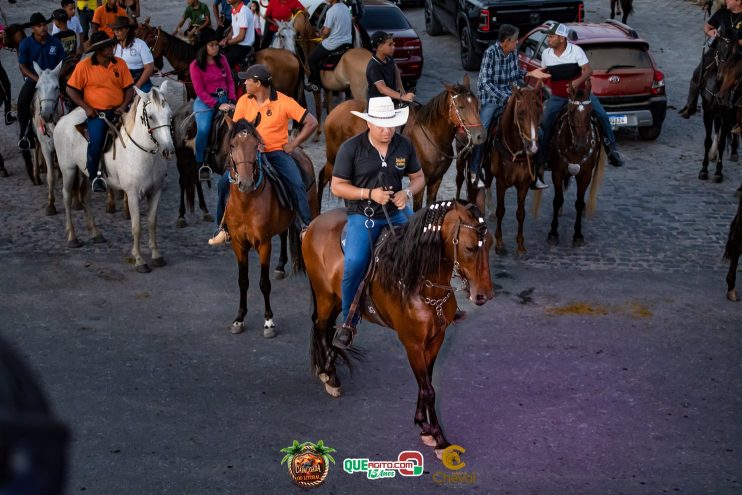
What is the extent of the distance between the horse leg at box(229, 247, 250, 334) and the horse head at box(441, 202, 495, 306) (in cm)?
374

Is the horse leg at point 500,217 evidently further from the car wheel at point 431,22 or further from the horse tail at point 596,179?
the car wheel at point 431,22

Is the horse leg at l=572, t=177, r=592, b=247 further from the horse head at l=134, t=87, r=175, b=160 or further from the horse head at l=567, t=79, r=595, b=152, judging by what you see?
the horse head at l=134, t=87, r=175, b=160

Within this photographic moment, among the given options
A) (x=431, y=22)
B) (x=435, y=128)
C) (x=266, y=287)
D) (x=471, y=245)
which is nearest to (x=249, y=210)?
(x=266, y=287)

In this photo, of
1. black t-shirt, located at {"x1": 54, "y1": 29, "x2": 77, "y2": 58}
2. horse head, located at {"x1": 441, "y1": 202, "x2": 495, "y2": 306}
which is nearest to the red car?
black t-shirt, located at {"x1": 54, "y1": 29, "x2": 77, "y2": 58}

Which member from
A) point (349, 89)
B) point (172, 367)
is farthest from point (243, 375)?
point (349, 89)

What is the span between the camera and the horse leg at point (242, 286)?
9.93 metres

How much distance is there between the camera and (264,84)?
10.1m

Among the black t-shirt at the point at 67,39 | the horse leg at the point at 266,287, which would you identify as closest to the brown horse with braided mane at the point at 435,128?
the horse leg at the point at 266,287

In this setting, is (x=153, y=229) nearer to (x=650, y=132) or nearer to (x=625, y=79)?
(x=625, y=79)

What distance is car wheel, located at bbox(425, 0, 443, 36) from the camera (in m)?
26.2

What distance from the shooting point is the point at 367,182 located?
7645 millimetres

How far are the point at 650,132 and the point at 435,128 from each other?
257 inches

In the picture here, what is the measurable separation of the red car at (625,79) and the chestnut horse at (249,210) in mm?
7983

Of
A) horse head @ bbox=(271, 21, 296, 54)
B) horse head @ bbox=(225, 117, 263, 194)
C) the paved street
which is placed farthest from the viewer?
horse head @ bbox=(271, 21, 296, 54)
